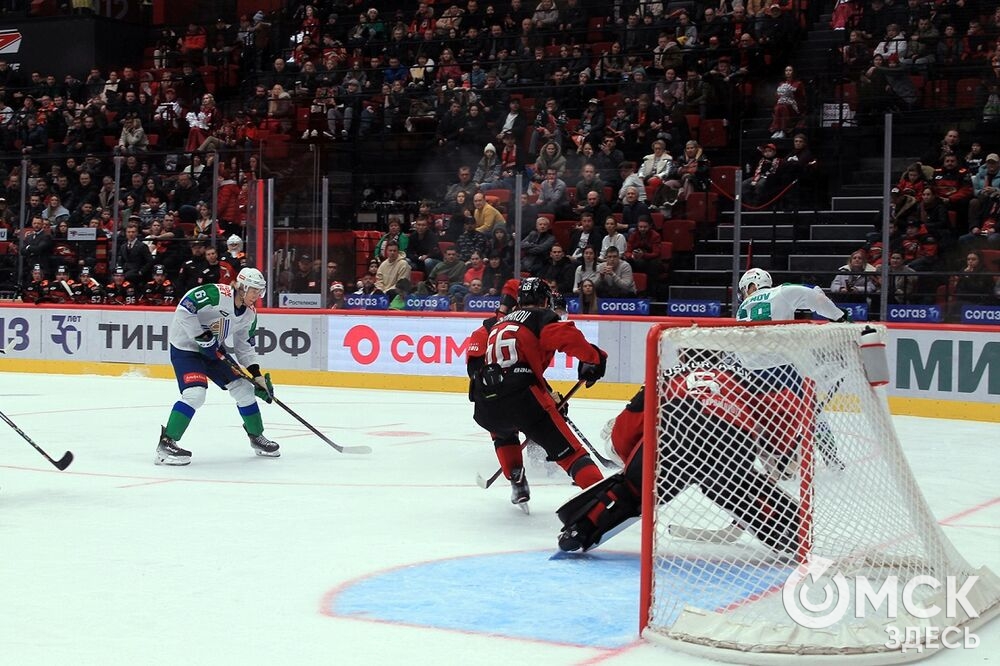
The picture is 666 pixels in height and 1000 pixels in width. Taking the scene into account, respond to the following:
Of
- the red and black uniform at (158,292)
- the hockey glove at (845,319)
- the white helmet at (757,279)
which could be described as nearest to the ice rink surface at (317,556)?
the hockey glove at (845,319)

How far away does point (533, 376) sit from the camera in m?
5.11

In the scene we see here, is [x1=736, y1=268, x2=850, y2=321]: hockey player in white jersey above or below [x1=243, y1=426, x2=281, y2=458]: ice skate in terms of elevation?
above

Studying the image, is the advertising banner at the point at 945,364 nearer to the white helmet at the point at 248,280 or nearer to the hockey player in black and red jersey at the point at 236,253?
the white helmet at the point at 248,280

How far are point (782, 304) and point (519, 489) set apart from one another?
133cm

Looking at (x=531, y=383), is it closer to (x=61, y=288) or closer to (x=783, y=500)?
(x=783, y=500)

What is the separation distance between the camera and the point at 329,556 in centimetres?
437

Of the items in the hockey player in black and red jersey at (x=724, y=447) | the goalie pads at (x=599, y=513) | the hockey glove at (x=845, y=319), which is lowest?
the goalie pads at (x=599, y=513)

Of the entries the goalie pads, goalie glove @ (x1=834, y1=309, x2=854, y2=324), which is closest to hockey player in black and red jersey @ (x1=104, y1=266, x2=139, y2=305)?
goalie glove @ (x1=834, y1=309, x2=854, y2=324)

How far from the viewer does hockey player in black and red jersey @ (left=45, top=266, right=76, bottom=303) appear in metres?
13.6

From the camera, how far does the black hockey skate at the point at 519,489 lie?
5277 mm

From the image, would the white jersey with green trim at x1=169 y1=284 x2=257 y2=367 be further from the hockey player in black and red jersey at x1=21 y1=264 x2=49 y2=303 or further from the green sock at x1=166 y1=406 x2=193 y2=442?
the hockey player in black and red jersey at x1=21 y1=264 x2=49 y2=303

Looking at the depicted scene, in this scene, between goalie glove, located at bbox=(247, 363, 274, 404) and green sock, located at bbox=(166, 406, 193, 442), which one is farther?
goalie glove, located at bbox=(247, 363, 274, 404)

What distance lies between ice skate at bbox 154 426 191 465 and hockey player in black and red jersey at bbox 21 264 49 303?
7.47m

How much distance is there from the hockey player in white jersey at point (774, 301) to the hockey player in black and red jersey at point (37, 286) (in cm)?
1001
